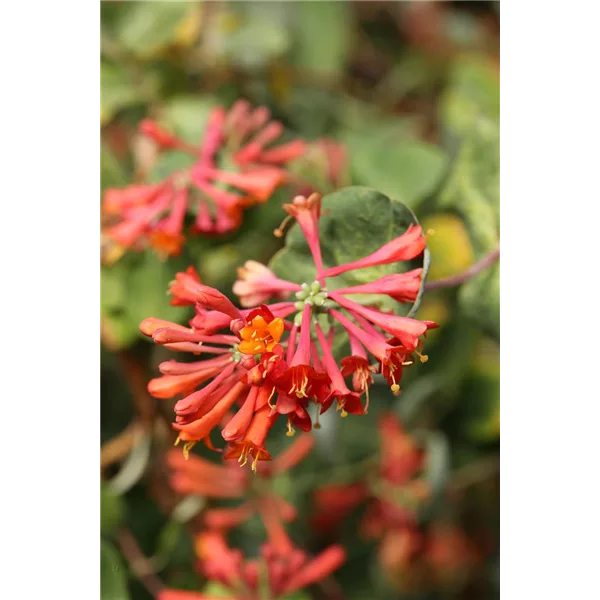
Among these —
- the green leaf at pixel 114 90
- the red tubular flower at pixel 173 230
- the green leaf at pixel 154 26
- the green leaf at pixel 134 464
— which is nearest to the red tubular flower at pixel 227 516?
the green leaf at pixel 134 464

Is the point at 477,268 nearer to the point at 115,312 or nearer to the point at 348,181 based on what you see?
the point at 348,181

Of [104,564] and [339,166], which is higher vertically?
[339,166]

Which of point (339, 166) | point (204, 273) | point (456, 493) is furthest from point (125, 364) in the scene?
point (456, 493)

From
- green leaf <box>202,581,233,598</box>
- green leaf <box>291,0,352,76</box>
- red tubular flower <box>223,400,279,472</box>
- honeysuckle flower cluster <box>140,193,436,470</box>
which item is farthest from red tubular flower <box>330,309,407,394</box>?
green leaf <box>291,0,352,76</box>

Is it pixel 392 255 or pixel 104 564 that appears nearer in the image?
pixel 392 255

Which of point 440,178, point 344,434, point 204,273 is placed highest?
point 440,178

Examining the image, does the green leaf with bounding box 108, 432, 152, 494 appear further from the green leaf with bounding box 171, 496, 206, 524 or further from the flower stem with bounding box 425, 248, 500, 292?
the flower stem with bounding box 425, 248, 500, 292

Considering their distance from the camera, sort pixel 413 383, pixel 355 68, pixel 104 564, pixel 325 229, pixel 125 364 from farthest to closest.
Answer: pixel 355 68 < pixel 413 383 < pixel 125 364 < pixel 104 564 < pixel 325 229
